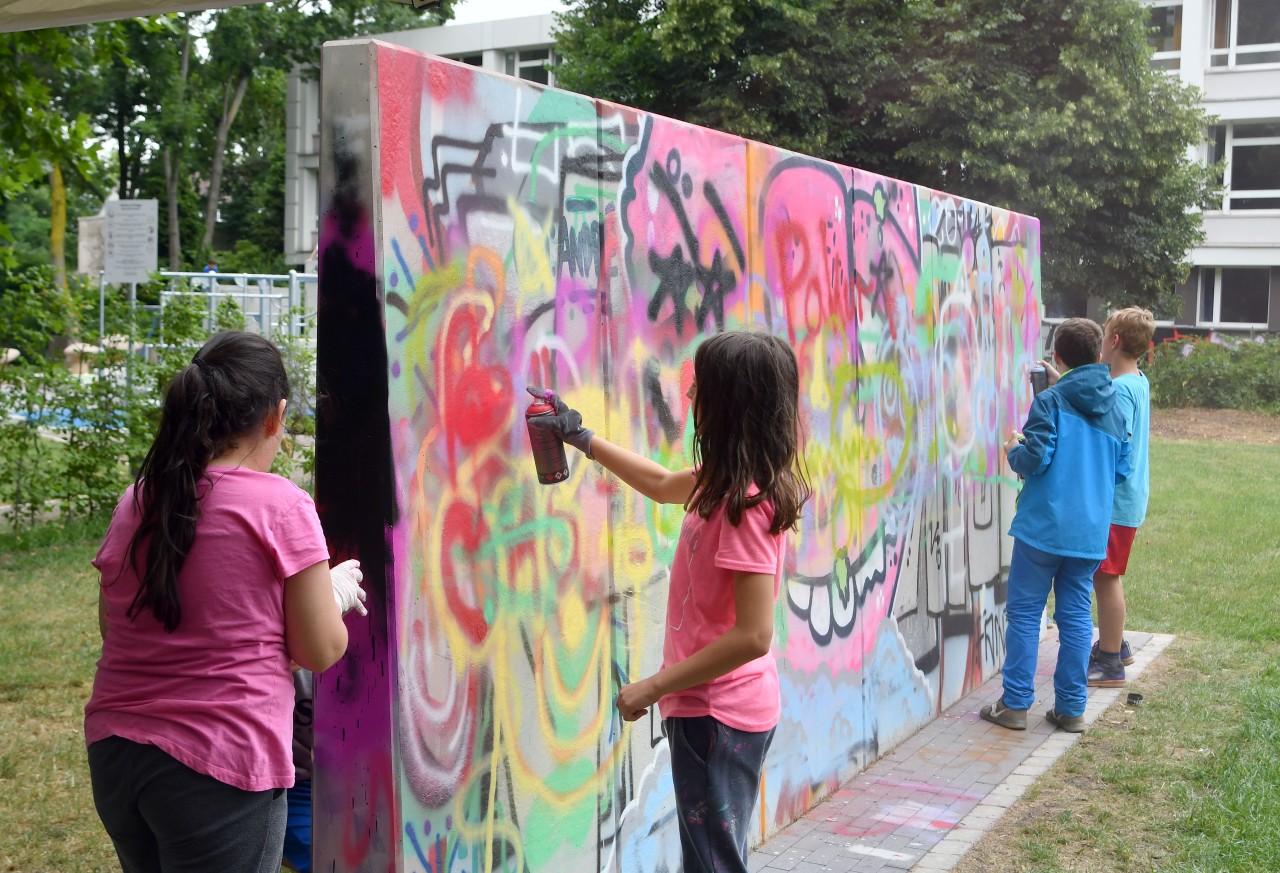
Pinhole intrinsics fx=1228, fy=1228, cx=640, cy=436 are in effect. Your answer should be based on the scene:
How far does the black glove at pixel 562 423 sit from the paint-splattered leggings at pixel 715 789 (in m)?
0.79

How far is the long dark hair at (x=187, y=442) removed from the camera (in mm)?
2342

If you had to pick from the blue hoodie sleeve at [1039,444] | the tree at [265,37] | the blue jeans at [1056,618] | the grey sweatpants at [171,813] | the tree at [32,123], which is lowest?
the blue jeans at [1056,618]

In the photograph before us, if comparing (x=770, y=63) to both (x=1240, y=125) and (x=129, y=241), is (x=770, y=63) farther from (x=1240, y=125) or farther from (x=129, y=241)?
(x=1240, y=125)

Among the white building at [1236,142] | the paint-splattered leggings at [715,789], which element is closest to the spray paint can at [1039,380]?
the paint-splattered leggings at [715,789]

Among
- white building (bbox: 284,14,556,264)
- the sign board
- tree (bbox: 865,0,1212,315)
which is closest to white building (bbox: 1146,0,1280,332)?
tree (bbox: 865,0,1212,315)

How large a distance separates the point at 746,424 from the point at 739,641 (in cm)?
49

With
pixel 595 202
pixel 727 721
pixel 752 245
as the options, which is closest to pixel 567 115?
pixel 595 202

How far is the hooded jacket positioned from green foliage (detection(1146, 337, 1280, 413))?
20452 mm

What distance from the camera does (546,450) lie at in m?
3.24

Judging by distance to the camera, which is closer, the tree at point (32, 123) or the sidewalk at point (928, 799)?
the sidewalk at point (928, 799)

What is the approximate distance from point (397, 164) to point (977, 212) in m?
4.73

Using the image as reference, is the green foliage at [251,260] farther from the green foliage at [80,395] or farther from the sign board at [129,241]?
the green foliage at [80,395]

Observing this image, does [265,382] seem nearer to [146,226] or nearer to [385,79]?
[385,79]

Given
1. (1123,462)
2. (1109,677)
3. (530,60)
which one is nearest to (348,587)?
(1123,462)
